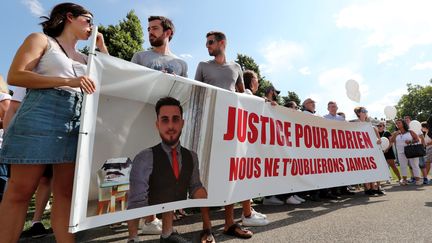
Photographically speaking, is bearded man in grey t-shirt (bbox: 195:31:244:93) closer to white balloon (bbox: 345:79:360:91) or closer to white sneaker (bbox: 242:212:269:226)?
white sneaker (bbox: 242:212:269:226)

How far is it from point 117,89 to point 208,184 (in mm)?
1219

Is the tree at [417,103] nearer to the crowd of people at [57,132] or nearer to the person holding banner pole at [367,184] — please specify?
the person holding banner pole at [367,184]

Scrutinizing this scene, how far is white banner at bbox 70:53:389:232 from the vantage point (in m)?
1.98

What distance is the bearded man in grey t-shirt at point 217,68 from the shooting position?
3.48m

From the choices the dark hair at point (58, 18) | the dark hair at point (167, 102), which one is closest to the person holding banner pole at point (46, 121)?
the dark hair at point (58, 18)

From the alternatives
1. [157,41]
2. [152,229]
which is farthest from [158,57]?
[152,229]

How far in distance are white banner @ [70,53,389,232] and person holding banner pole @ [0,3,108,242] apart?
15 cm

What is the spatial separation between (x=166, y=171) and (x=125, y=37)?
15.8 meters

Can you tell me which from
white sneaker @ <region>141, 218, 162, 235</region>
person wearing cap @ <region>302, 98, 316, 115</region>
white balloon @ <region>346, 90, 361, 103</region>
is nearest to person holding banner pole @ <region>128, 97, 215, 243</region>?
white sneaker @ <region>141, 218, 162, 235</region>

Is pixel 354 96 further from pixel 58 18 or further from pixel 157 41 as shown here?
pixel 58 18

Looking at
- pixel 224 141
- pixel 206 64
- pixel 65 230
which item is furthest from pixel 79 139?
pixel 206 64

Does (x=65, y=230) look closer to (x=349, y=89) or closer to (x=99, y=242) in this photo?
(x=99, y=242)

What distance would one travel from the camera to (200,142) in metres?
2.73

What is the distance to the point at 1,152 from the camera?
1.73 m
